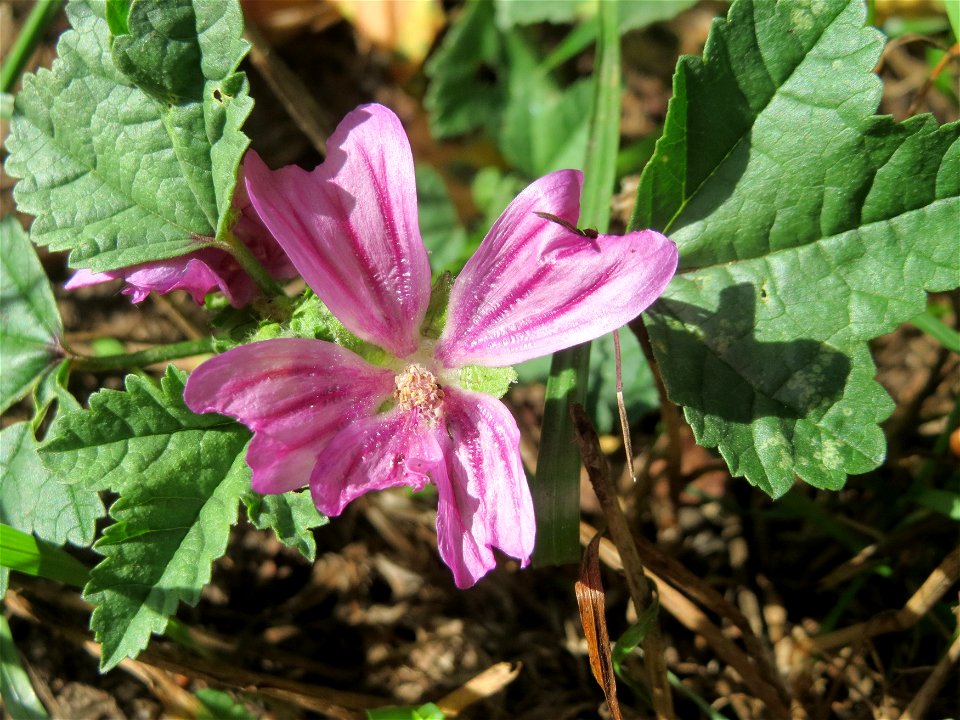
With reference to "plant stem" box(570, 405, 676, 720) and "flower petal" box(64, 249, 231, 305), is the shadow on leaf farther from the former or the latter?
"flower petal" box(64, 249, 231, 305)

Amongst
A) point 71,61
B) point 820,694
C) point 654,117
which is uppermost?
point 71,61

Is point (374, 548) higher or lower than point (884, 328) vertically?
lower

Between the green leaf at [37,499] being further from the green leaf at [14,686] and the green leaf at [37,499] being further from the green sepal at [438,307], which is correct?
the green sepal at [438,307]

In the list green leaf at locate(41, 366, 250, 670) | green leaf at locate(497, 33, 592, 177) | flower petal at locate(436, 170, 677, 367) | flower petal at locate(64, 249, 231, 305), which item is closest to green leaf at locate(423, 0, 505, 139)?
green leaf at locate(497, 33, 592, 177)

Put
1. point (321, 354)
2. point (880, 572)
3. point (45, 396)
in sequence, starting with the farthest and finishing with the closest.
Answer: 1. point (880, 572)
2. point (45, 396)
3. point (321, 354)

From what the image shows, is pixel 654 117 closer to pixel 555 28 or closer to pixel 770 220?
pixel 555 28

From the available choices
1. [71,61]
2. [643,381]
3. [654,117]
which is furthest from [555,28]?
[71,61]
